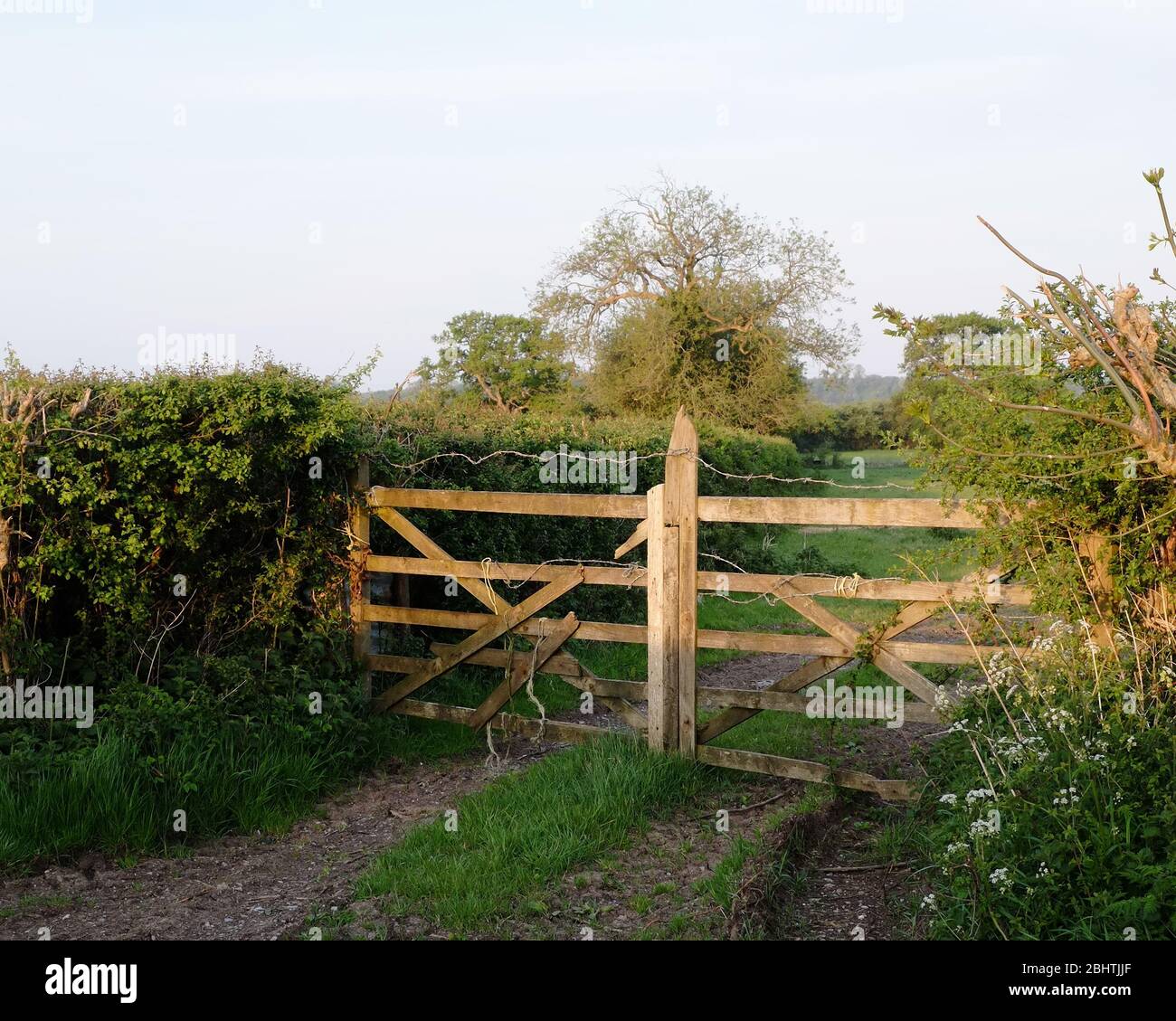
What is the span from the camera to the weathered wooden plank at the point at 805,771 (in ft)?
19.6

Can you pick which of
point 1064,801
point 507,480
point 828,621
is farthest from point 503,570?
point 1064,801

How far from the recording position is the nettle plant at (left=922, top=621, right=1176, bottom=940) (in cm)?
399

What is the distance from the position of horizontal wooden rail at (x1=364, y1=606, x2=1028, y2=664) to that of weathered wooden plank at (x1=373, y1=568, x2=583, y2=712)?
0.27 ft

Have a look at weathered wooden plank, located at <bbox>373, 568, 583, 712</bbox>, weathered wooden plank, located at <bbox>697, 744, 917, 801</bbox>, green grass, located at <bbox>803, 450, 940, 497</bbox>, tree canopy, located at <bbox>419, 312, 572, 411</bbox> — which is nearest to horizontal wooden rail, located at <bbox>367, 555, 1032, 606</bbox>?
weathered wooden plank, located at <bbox>373, 568, 583, 712</bbox>

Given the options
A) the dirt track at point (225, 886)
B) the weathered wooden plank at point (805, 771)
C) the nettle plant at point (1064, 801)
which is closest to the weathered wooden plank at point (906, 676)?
the nettle plant at point (1064, 801)

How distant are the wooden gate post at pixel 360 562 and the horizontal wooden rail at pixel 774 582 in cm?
Result: 27

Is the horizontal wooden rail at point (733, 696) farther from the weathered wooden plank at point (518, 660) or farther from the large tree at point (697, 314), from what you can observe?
the large tree at point (697, 314)

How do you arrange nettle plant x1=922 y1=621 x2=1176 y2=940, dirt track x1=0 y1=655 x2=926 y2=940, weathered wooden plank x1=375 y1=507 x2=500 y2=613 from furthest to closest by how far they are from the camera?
weathered wooden plank x1=375 y1=507 x2=500 y2=613
dirt track x1=0 y1=655 x2=926 y2=940
nettle plant x1=922 y1=621 x2=1176 y2=940

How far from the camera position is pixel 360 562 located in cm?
789

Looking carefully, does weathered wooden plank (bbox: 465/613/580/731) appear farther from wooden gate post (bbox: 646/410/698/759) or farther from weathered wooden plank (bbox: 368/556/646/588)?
wooden gate post (bbox: 646/410/698/759)

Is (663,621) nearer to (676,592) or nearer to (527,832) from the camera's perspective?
(676,592)

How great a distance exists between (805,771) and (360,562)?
3759mm
